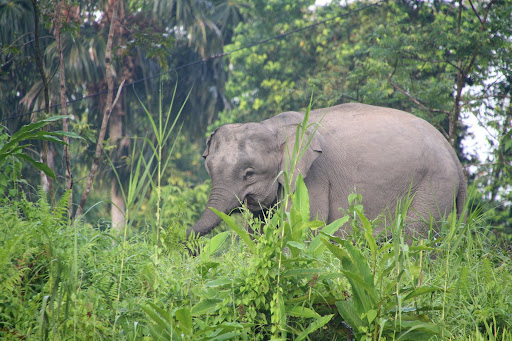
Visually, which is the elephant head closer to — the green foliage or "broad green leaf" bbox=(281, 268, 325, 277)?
the green foliage

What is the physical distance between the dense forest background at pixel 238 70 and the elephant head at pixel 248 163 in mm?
4365

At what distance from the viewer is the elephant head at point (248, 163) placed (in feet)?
19.4

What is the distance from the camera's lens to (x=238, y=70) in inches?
699

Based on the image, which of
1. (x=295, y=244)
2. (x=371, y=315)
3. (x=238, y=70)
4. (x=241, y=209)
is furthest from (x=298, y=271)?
(x=238, y=70)

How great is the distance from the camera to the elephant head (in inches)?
233

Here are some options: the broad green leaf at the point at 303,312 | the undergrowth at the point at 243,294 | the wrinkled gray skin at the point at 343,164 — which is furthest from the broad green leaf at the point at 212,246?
the wrinkled gray skin at the point at 343,164

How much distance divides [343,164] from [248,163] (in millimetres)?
992

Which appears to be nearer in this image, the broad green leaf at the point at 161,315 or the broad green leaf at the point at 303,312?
the broad green leaf at the point at 161,315

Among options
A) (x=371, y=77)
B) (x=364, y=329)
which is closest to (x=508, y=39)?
(x=371, y=77)

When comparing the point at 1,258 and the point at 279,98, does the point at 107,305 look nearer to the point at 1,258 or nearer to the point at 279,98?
the point at 1,258

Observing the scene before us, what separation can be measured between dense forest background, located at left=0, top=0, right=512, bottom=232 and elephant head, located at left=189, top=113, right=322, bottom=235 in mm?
4365

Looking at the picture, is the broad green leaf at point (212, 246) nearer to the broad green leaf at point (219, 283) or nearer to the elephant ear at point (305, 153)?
the broad green leaf at point (219, 283)

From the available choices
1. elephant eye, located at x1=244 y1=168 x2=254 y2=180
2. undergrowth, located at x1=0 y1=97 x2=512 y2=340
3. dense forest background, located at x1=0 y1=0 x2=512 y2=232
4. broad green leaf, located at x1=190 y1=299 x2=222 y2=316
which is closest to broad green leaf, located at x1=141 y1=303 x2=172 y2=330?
undergrowth, located at x1=0 y1=97 x2=512 y2=340

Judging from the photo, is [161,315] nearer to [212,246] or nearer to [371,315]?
[212,246]
